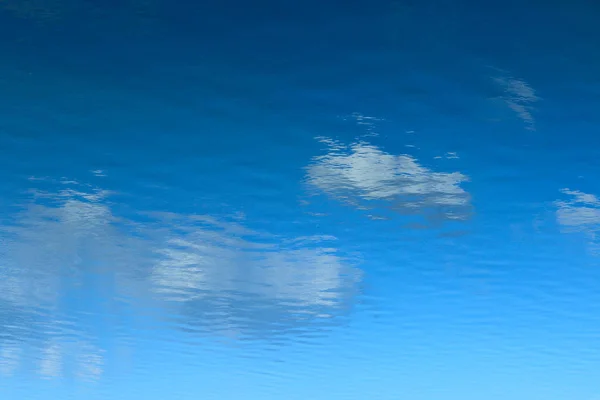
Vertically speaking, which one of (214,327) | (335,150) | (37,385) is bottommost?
(37,385)

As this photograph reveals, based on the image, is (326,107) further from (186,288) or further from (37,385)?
(37,385)

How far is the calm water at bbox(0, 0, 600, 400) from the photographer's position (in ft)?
22.1

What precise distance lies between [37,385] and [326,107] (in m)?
8.69

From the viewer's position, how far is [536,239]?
30.4 feet

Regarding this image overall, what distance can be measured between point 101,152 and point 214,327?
4.46 meters

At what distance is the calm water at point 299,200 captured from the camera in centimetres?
674

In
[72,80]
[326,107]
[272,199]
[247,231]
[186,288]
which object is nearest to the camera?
[72,80]

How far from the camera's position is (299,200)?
9062mm

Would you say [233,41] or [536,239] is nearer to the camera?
[233,41]

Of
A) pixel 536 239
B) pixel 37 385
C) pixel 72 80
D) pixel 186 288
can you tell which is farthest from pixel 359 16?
pixel 37 385

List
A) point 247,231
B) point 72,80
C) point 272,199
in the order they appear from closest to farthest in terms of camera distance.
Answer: point 72,80 → point 272,199 → point 247,231

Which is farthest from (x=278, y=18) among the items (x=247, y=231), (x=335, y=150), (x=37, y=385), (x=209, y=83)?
(x=37, y=385)

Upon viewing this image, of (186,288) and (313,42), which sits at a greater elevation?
(313,42)

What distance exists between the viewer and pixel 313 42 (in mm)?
6797
